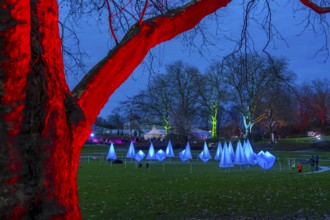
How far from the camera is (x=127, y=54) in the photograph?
14.0 feet

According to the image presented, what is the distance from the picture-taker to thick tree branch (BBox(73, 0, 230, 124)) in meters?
4.01

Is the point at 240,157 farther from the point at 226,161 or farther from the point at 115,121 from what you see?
the point at 115,121

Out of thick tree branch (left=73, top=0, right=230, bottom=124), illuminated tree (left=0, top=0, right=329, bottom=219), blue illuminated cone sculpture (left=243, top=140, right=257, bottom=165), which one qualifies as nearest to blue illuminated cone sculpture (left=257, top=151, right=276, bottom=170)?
blue illuminated cone sculpture (left=243, top=140, right=257, bottom=165)

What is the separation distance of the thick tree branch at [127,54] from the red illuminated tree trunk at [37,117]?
0.07 feet

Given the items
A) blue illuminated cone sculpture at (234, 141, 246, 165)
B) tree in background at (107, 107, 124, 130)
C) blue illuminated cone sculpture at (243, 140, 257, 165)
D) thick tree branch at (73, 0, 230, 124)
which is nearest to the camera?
thick tree branch at (73, 0, 230, 124)

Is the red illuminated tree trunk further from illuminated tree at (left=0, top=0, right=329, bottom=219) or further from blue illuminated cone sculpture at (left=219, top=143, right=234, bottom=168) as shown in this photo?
blue illuminated cone sculpture at (left=219, top=143, right=234, bottom=168)

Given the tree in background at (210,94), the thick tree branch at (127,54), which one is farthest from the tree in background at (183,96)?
the thick tree branch at (127,54)

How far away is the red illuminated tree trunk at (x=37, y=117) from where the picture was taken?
10.5 feet

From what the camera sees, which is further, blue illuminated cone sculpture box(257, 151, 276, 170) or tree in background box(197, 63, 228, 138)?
tree in background box(197, 63, 228, 138)

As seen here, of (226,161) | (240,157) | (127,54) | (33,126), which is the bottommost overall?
(226,161)

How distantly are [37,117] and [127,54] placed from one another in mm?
1294

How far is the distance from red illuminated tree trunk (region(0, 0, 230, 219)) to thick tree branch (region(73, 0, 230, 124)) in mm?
20

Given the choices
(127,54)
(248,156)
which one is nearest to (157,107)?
(248,156)

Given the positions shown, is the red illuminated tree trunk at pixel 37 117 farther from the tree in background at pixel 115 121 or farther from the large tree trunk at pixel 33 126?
the tree in background at pixel 115 121
